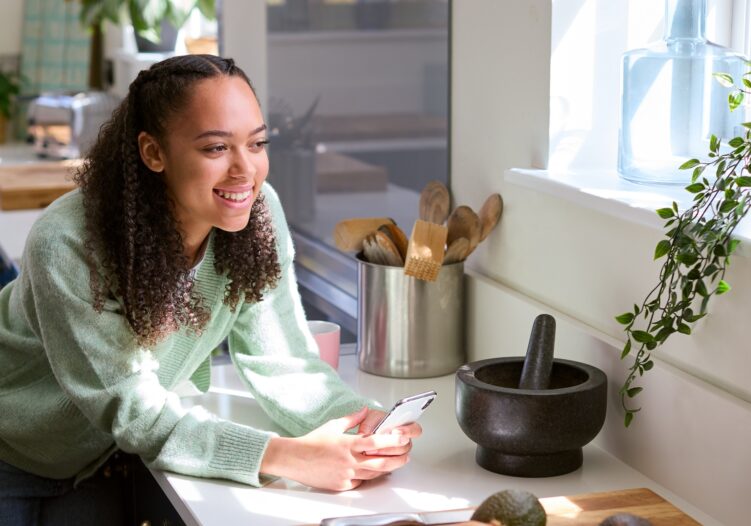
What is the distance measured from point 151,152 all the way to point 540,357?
1.89 ft

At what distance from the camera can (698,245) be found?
1.36 meters

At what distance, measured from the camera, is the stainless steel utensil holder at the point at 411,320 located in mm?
1894

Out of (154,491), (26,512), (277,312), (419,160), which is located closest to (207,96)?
(277,312)

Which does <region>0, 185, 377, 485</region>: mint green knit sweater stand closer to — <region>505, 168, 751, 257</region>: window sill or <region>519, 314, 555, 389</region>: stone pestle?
<region>519, 314, 555, 389</region>: stone pestle

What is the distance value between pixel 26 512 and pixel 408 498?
661 millimetres

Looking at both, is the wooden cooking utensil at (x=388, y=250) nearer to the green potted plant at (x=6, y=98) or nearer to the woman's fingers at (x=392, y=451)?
the woman's fingers at (x=392, y=451)

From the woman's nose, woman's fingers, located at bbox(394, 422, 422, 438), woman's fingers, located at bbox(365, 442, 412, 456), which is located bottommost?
woman's fingers, located at bbox(365, 442, 412, 456)

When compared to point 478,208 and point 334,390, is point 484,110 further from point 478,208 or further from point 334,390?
point 334,390

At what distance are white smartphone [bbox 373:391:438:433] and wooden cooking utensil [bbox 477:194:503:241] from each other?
468 millimetres

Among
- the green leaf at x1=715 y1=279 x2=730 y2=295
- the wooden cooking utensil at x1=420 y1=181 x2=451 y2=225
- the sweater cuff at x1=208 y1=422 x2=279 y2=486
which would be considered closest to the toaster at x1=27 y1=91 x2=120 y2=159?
the wooden cooking utensil at x1=420 y1=181 x2=451 y2=225

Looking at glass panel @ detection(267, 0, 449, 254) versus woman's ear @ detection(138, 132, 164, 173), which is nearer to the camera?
woman's ear @ detection(138, 132, 164, 173)

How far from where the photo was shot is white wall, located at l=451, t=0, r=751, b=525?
135 cm

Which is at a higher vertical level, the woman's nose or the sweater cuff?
the woman's nose

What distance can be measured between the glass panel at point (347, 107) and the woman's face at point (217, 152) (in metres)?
1.15
